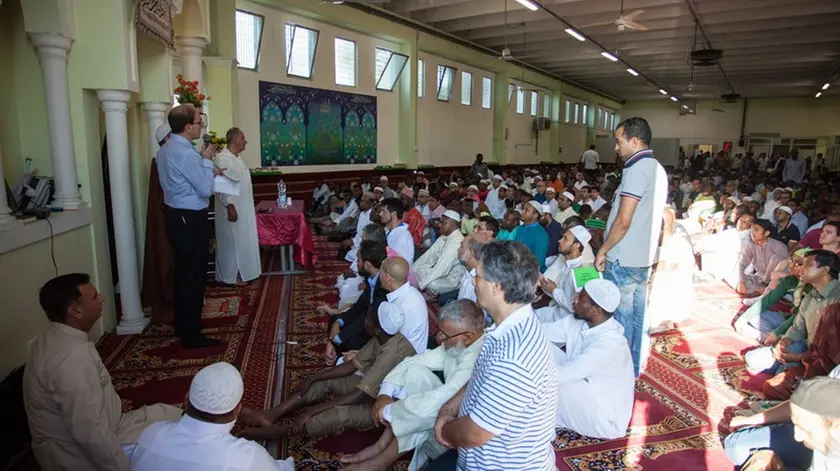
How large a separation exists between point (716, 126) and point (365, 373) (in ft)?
92.7

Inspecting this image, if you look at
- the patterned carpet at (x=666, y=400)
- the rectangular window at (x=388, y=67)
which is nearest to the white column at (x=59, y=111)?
the patterned carpet at (x=666, y=400)

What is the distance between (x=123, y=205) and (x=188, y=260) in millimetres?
854

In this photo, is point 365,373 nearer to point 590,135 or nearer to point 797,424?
point 797,424

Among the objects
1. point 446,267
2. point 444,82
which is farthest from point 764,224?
point 444,82

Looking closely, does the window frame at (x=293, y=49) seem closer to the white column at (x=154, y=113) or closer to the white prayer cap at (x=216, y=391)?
the white column at (x=154, y=113)

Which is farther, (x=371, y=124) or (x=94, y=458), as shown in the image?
(x=371, y=124)

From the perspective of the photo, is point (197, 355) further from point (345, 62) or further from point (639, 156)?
point (345, 62)

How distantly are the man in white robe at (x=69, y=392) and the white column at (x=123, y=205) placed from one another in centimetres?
214

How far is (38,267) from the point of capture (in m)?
3.27

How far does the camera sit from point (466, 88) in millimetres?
15523

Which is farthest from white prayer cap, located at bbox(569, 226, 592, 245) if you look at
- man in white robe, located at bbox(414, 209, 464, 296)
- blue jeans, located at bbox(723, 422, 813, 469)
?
blue jeans, located at bbox(723, 422, 813, 469)

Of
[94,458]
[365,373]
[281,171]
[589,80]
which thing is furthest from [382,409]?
[589,80]

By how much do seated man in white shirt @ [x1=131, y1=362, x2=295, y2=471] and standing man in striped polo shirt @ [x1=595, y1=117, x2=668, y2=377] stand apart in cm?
230

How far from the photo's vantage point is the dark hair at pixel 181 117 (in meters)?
3.61
